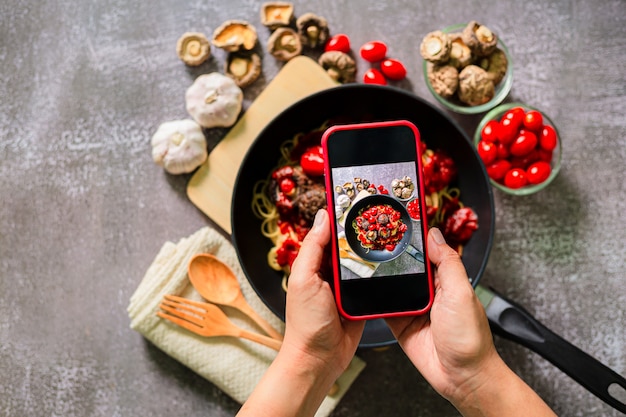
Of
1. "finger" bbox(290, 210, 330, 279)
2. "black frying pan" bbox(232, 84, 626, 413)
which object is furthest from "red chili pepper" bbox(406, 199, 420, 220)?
"black frying pan" bbox(232, 84, 626, 413)

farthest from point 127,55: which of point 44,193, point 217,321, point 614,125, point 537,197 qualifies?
point 614,125

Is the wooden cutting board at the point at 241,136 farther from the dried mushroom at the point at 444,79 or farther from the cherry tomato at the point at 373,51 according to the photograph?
the dried mushroom at the point at 444,79

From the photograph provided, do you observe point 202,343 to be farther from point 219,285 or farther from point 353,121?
point 353,121

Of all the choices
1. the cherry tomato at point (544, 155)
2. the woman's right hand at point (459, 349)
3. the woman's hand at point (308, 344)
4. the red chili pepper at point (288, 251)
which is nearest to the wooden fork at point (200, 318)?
the red chili pepper at point (288, 251)

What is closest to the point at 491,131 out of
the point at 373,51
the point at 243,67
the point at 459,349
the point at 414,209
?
the point at 373,51

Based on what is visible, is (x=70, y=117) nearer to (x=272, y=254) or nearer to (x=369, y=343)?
(x=272, y=254)

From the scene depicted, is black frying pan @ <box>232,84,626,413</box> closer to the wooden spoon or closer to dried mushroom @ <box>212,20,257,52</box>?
the wooden spoon
